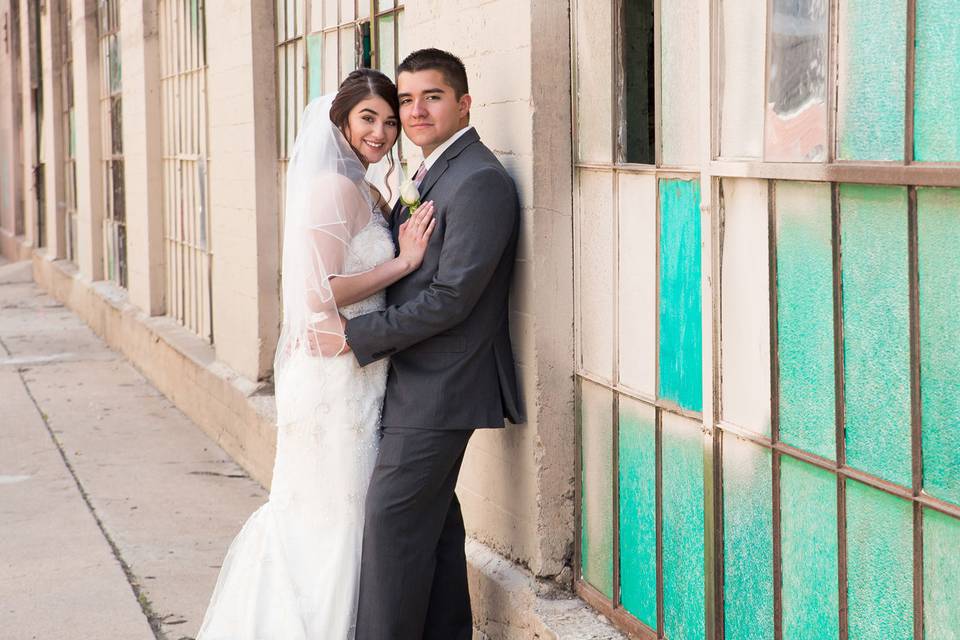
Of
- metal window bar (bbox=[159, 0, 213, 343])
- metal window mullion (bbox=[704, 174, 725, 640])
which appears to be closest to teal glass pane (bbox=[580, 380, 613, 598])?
metal window mullion (bbox=[704, 174, 725, 640])

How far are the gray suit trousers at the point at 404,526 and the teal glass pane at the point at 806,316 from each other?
1254mm

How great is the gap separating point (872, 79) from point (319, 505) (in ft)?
7.82

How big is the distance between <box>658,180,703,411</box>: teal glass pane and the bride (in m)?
0.89

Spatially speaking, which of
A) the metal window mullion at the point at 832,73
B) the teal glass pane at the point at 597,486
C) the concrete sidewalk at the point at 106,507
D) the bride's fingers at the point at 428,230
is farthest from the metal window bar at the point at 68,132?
the metal window mullion at the point at 832,73

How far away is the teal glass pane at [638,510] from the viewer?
3777 mm

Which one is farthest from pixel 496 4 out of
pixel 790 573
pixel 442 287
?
pixel 790 573

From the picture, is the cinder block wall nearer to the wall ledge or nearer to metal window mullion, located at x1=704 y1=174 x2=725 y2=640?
the wall ledge

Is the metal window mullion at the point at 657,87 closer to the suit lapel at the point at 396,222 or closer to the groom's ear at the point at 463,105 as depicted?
the groom's ear at the point at 463,105

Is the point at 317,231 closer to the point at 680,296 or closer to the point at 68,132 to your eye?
the point at 680,296

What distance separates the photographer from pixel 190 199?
9.90 metres

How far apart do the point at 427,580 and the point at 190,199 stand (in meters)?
6.42

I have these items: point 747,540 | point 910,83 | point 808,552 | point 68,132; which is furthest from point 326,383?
point 68,132

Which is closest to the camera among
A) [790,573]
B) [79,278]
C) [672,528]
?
[790,573]

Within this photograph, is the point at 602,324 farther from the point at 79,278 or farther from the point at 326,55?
the point at 79,278
